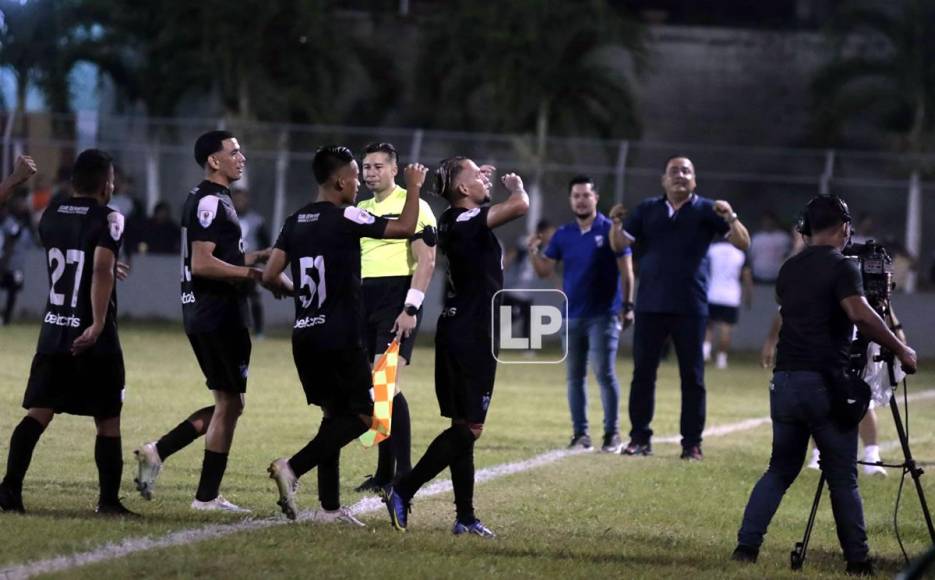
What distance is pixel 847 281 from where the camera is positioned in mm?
7754

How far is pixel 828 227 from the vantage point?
795 cm

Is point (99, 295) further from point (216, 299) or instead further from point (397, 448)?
point (397, 448)

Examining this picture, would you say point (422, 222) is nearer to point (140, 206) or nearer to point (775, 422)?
point (775, 422)

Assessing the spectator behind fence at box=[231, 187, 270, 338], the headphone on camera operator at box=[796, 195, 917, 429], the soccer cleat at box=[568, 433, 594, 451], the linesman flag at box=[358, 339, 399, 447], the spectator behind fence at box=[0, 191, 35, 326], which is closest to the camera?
the headphone on camera operator at box=[796, 195, 917, 429]

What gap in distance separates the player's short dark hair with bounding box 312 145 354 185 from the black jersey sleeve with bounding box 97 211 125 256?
3.46ft

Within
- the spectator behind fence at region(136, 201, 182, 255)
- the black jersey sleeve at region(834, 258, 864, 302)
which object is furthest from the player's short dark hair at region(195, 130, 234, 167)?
the spectator behind fence at region(136, 201, 182, 255)

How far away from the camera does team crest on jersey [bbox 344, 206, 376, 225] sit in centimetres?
842

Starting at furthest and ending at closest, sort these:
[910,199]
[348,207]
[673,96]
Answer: [673,96] → [910,199] → [348,207]

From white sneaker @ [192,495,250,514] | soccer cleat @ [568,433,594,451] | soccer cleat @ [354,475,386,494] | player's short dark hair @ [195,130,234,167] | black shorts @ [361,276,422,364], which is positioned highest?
player's short dark hair @ [195,130,234,167]

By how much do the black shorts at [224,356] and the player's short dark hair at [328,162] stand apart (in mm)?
965

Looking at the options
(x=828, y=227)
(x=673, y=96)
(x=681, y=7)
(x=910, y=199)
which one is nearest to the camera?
(x=828, y=227)

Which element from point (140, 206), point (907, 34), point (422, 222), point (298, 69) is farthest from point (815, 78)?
point (422, 222)

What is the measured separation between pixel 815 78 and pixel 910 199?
17.8 ft

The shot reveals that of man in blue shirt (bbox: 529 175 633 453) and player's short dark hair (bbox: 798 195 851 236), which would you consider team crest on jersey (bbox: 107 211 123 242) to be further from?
man in blue shirt (bbox: 529 175 633 453)
